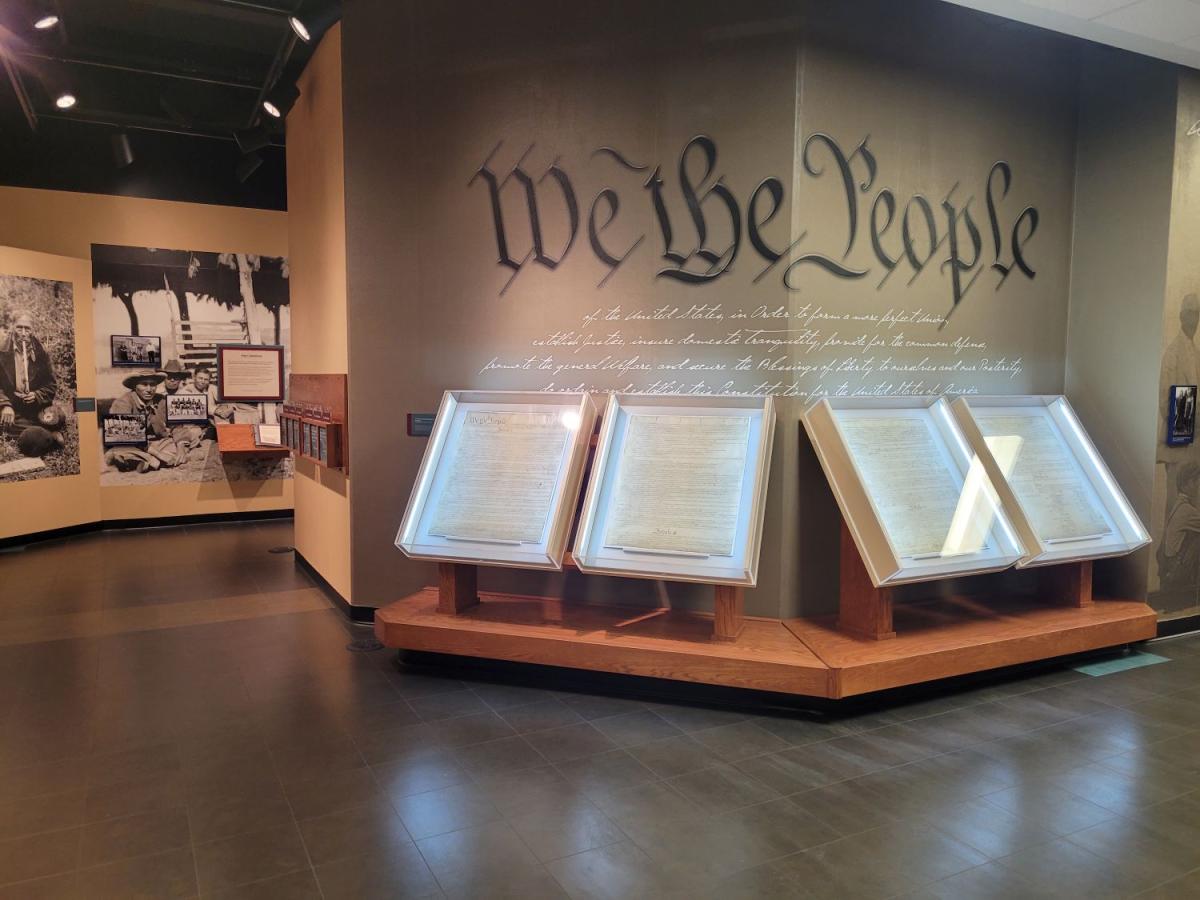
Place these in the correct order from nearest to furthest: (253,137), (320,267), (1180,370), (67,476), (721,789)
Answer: (721,789) < (1180,370) < (320,267) < (253,137) < (67,476)

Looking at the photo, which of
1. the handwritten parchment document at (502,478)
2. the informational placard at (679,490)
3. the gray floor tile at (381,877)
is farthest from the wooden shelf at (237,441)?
the gray floor tile at (381,877)

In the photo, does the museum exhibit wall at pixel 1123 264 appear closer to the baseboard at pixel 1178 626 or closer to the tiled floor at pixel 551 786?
the baseboard at pixel 1178 626

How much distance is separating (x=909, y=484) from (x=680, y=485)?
44.4 inches

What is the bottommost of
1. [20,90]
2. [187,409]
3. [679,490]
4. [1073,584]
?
[1073,584]

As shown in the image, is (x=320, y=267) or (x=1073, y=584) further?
(x=320, y=267)

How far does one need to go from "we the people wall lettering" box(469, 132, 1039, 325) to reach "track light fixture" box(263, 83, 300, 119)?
85.1 inches

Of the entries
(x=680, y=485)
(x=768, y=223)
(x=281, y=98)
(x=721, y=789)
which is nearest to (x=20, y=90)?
(x=281, y=98)

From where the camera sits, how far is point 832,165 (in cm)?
414

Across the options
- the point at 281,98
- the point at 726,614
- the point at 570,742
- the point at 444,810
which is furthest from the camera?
the point at 281,98

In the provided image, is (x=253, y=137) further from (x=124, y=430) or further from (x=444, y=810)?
(x=444, y=810)

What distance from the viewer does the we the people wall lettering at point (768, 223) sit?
4.14 m

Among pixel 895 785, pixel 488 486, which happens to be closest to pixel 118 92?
pixel 488 486

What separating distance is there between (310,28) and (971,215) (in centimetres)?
408

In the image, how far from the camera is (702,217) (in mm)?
4223
